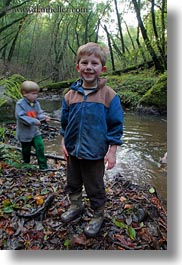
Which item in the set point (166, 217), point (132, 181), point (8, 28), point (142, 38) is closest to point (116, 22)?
point (142, 38)

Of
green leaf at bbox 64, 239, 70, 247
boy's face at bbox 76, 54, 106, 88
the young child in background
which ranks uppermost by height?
boy's face at bbox 76, 54, 106, 88

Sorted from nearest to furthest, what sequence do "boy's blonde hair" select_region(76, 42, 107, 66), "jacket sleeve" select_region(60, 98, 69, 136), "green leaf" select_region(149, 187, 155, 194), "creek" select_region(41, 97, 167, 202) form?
"boy's blonde hair" select_region(76, 42, 107, 66), "jacket sleeve" select_region(60, 98, 69, 136), "green leaf" select_region(149, 187, 155, 194), "creek" select_region(41, 97, 167, 202)

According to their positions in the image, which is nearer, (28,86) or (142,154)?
(28,86)

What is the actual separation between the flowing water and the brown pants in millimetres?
457

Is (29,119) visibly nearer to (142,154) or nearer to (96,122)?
(96,122)

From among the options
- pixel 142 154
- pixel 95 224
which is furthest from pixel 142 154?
pixel 95 224

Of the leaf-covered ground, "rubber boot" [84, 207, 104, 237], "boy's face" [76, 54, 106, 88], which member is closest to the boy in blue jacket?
"boy's face" [76, 54, 106, 88]

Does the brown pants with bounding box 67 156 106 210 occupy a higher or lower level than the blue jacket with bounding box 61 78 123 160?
lower

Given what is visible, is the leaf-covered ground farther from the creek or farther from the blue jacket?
the blue jacket

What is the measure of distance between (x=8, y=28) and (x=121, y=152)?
1.17 m

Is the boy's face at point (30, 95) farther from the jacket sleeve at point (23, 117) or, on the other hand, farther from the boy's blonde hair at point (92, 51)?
the boy's blonde hair at point (92, 51)

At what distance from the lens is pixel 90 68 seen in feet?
3.68

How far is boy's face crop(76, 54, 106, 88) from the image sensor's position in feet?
3.68

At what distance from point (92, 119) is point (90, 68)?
194 millimetres
